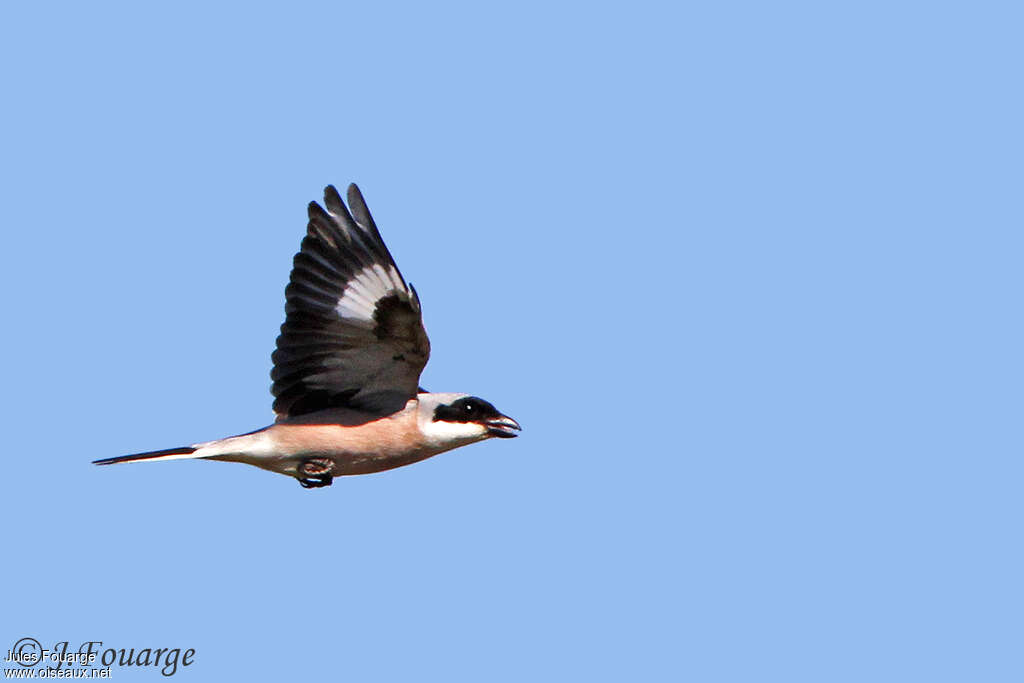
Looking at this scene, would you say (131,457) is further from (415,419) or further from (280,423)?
(415,419)

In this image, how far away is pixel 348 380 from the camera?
15.5 m

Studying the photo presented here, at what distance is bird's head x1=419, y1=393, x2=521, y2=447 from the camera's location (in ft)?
51.0

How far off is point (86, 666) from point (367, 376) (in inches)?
114

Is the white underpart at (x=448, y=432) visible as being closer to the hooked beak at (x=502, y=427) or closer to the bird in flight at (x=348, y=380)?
the bird in flight at (x=348, y=380)

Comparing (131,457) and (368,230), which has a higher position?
(368,230)

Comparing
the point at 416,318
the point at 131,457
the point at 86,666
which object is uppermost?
the point at 416,318

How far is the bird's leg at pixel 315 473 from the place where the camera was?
15539mm

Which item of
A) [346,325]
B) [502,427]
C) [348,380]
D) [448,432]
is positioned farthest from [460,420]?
[346,325]

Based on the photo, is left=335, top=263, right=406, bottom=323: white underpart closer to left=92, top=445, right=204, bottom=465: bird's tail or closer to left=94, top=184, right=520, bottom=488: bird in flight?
left=94, top=184, right=520, bottom=488: bird in flight

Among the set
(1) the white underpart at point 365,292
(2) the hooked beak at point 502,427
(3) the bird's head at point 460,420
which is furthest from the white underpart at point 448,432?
(1) the white underpart at point 365,292

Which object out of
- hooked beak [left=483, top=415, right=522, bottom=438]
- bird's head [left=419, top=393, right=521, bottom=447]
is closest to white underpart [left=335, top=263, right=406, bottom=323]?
bird's head [left=419, top=393, right=521, bottom=447]

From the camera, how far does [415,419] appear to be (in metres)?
15.5

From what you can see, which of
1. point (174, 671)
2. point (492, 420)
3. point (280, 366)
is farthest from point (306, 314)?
point (174, 671)

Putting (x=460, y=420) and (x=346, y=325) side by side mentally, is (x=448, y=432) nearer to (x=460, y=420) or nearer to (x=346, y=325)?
(x=460, y=420)
